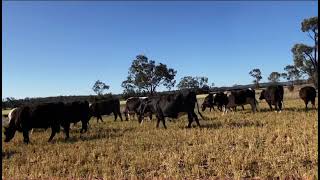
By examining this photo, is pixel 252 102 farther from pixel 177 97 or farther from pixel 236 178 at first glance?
pixel 236 178

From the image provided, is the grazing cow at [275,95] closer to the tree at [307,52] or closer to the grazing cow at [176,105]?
the grazing cow at [176,105]

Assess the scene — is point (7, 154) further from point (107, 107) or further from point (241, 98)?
point (241, 98)

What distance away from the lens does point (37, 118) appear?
742 inches

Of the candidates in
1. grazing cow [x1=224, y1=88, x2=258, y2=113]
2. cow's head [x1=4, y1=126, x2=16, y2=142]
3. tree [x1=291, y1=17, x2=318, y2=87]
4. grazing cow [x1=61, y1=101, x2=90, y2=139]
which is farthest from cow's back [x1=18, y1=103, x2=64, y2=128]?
tree [x1=291, y1=17, x2=318, y2=87]

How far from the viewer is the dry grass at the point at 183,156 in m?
9.67

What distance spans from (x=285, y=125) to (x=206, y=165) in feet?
24.9

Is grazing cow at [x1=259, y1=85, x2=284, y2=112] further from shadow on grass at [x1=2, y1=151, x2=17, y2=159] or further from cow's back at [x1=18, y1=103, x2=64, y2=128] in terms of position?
shadow on grass at [x1=2, y1=151, x2=17, y2=159]

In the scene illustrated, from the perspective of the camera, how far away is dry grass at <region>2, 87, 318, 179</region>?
967 centimetres

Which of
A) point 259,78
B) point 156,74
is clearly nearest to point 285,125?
point 156,74

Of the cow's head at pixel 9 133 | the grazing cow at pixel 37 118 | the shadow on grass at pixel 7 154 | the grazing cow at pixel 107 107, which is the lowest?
the shadow on grass at pixel 7 154

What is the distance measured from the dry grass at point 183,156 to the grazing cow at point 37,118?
2322 mm

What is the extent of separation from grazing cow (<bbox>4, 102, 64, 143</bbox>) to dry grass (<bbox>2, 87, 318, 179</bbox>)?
7.62 ft

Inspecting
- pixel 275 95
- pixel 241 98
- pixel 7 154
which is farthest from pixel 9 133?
pixel 275 95

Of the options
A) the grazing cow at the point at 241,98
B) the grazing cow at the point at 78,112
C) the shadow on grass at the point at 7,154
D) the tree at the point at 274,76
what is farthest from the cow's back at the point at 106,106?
the tree at the point at 274,76
